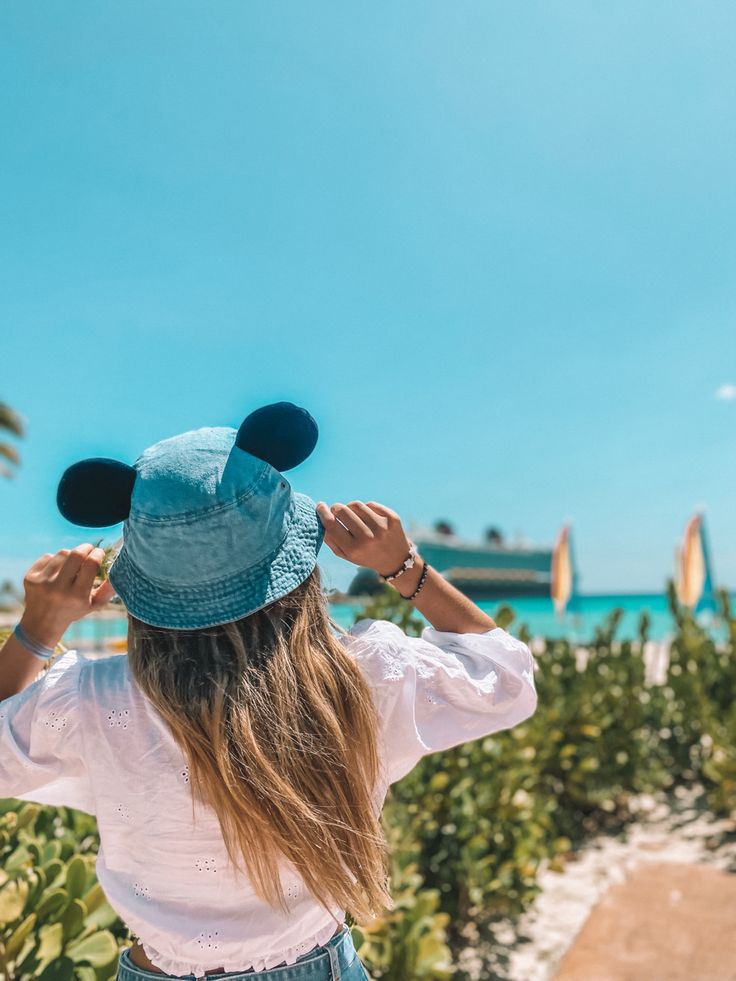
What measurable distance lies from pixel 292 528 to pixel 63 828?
4.63 ft

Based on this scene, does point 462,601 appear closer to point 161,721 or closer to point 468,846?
point 161,721

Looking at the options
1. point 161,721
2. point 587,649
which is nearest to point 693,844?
point 587,649

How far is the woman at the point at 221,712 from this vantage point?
3.80 ft

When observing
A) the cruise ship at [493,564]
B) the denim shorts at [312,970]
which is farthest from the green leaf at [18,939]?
the cruise ship at [493,564]

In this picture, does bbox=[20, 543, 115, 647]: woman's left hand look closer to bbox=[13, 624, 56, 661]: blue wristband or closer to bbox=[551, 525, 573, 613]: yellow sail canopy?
bbox=[13, 624, 56, 661]: blue wristband

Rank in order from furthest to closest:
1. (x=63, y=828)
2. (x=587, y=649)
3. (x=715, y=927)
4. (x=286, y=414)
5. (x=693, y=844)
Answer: (x=587, y=649)
(x=693, y=844)
(x=715, y=927)
(x=63, y=828)
(x=286, y=414)

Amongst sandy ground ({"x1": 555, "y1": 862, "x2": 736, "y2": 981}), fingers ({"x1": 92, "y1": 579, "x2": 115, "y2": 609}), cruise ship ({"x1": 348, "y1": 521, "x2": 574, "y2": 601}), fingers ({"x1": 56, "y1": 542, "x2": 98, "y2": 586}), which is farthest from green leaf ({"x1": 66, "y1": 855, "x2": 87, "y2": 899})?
cruise ship ({"x1": 348, "y1": 521, "x2": 574, "y2": 601})

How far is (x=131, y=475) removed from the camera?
1.27 metres

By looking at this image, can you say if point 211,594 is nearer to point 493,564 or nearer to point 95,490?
point 95,490

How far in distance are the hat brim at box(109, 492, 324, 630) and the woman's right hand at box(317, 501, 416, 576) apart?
3.9 inches

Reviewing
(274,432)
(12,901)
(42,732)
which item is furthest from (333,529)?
(12,901)

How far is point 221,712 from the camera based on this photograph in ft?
3.76

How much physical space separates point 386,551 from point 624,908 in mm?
3307

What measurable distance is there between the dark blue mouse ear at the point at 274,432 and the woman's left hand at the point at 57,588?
0.92ft
